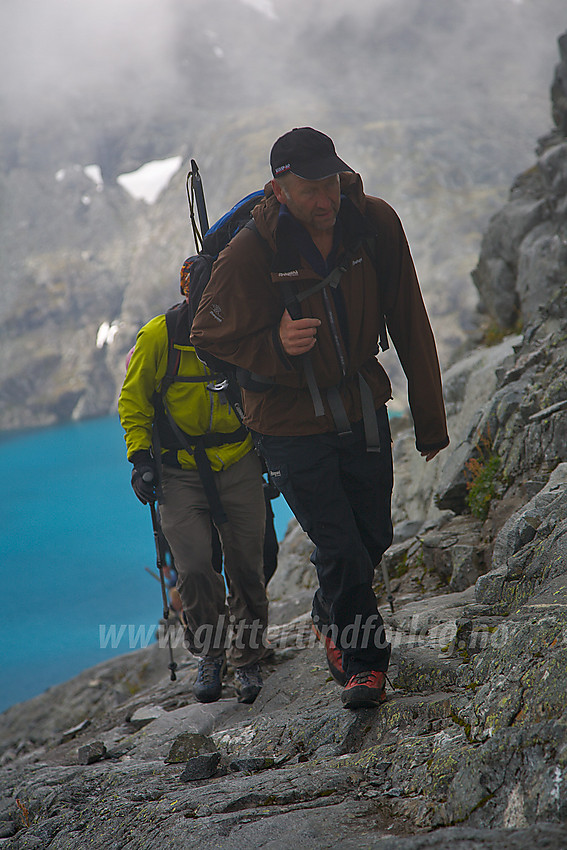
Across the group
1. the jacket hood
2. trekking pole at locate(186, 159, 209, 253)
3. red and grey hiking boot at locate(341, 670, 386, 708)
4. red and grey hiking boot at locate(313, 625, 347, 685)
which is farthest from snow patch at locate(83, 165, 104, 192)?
red and grey hiking boot at locate(341, 670, 386, 708)

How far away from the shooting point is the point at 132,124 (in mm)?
173375

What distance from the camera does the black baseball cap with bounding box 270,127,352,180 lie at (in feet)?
9.94

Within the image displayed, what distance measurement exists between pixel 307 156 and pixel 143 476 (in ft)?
8.03

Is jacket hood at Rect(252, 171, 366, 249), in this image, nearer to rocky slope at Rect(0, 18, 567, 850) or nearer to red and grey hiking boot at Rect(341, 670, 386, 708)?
rocky slope at Rect(0, 18, 567, 850)

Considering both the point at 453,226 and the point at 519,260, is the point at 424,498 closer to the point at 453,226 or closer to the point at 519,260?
the point at 519,260

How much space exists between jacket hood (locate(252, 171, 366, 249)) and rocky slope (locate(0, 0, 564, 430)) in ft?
215

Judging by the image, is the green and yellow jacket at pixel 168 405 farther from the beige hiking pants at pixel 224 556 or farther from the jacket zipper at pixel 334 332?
the jacket zipper at pixel 334 332

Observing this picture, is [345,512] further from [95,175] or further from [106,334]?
[95,175]

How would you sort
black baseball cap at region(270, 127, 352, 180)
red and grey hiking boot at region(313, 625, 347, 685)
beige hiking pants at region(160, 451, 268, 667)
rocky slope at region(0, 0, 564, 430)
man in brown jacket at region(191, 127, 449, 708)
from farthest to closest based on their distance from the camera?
rocky slope at region(0, 0, 564, 430) < beige hiking pants at region(160, 451, 268, 667) < red and grey hiking boot at region(313, 625, 347, 685) < man in brown jacket at region(191, 127, 449, 708) < black baseball cap at region(270, 127, 352, 180)

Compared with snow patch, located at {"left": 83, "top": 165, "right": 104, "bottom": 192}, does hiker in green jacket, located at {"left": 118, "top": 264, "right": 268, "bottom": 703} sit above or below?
below

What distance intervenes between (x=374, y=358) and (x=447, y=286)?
75437mm

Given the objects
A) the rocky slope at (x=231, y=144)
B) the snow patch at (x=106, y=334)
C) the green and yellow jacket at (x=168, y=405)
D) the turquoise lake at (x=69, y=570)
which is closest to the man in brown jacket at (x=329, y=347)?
the green and yellow jacket at (x=168, y=405)

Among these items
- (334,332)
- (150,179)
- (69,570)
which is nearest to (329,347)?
(334,332)

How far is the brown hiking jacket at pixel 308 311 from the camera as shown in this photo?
10.5ft
